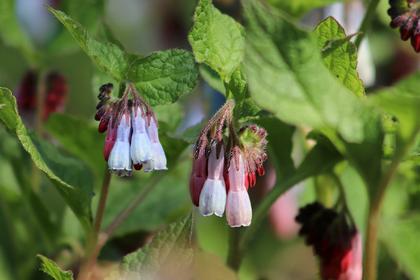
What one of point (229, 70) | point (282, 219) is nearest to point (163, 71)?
point (229, 70)

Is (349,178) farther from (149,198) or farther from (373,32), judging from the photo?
(373,32)

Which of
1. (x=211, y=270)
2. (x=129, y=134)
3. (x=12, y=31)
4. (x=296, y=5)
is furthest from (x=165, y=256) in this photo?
(x=12, y=31)

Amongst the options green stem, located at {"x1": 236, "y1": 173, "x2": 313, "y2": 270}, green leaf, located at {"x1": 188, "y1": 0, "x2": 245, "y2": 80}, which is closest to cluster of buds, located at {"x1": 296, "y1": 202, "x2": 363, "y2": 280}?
green stem, located at {"x1": 236, "y1": 173, "x2": 313, "y2": 270}

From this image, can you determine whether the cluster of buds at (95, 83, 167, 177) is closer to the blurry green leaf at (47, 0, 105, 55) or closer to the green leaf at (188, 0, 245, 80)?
the green leaf at (188, 0, 245, 80)

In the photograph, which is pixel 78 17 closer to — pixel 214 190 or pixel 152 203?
pixel 152 203

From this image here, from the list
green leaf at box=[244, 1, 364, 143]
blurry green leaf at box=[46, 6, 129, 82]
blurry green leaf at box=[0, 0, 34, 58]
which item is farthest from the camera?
blurry green leaf at box=[0, 0, 34, 58]

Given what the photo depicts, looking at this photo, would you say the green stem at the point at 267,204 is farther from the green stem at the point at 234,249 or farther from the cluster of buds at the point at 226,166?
the cluster of buds at the point at 226,166
